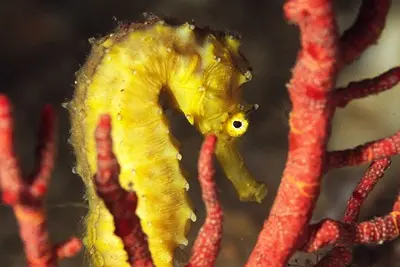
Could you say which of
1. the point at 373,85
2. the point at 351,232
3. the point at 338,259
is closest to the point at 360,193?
the point at 338,259

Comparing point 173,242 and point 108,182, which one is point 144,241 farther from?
point 173,242

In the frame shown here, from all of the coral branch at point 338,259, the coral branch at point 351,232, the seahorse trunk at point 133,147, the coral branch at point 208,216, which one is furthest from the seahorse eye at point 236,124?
the coral branch at point 208,216

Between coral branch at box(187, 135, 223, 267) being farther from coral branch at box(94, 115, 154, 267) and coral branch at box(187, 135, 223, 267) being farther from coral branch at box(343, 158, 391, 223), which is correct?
coral branch at box(343, 158, 391, 223)

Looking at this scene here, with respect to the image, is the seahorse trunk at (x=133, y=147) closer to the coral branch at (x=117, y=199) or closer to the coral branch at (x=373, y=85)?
the coral branch at (x=117, y=199)

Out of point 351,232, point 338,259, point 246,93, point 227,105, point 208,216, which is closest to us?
point 208,216

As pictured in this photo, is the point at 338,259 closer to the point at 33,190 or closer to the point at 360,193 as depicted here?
the point at 360,193

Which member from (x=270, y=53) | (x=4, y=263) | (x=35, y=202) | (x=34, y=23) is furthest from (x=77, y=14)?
(x=35, y=202)
